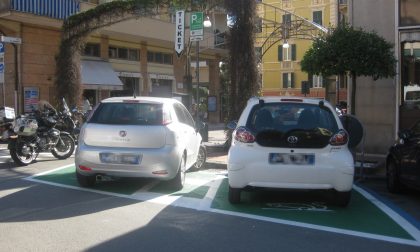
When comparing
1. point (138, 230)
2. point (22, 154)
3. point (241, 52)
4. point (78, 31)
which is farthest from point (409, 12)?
point (78, 31)

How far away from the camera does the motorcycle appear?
1154cm

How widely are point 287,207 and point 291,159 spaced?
78 centimetres

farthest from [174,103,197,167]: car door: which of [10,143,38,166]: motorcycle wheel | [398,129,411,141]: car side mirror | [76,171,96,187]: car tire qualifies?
[10,143,38,166]: motorcycle wheel

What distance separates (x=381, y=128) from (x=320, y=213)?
769 cm

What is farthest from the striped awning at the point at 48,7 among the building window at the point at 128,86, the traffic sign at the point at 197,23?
the traffic sign at the point at 197,23

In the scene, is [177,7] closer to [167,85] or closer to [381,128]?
[381,128]

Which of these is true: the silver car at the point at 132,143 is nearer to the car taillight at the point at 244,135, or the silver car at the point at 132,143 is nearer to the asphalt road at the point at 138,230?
the asphalt road at the point at 138,230

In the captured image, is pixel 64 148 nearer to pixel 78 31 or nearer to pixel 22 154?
pixel 22 154

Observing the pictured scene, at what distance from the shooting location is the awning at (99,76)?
24.8m

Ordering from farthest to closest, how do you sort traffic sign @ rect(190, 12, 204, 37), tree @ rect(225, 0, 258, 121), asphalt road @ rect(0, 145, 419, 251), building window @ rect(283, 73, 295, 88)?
building window @ rect(283, 73, 295, 88) < tree @ rect(225, 0, 258, 121) < traffic sign @ rect(190, 12, 204, 37) < asphalt road @ rect(0, 145, 419, 251)

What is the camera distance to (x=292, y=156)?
7.14 metres

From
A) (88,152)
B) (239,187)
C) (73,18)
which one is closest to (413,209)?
(239,187)

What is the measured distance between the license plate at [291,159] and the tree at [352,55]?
497 cm

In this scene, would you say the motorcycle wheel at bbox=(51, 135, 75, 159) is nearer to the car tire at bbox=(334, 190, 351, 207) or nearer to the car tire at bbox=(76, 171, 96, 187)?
the car tire at bbox=(76, 171, 96, 187)
